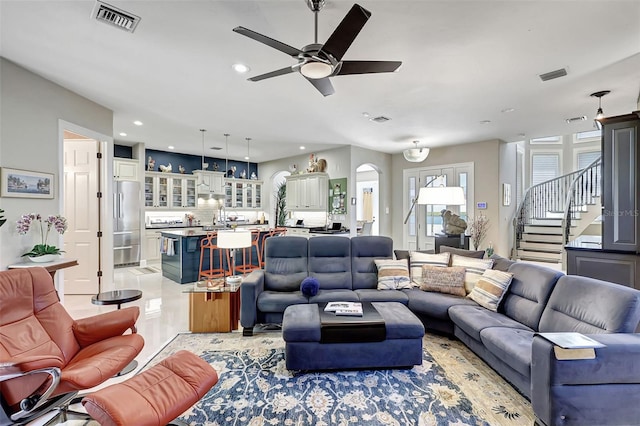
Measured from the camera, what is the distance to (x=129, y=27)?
96.6 inches

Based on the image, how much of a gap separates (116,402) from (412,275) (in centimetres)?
319

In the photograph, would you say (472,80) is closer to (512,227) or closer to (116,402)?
(116,402)

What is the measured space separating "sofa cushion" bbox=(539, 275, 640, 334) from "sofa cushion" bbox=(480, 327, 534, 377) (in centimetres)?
26

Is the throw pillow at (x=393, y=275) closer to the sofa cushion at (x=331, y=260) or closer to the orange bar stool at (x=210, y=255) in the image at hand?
the sofa cushion at (x=331, y=260)

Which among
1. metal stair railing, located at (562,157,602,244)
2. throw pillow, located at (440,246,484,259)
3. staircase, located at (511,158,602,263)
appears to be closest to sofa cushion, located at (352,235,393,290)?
throw pillow, located at (440,246,484,259)

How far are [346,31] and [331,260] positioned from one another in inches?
106

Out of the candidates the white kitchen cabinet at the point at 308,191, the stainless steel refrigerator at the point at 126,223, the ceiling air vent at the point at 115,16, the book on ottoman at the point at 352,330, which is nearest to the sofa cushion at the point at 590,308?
the book on ottoman at the point at 352,330

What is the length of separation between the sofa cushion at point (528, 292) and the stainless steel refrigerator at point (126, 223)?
7160mm

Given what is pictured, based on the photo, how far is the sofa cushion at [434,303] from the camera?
314 cm

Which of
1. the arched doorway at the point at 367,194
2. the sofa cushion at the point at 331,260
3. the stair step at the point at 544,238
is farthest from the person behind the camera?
the arched doorway at the point at 367,194

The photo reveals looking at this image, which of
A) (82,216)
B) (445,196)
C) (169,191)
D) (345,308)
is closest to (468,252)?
(445,196)

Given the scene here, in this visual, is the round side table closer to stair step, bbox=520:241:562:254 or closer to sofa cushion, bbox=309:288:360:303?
sofa cushion, bbox=309:288:360:303

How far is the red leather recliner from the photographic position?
1604 millimetres

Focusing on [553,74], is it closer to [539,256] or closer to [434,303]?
[434,303]
